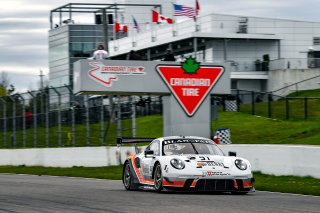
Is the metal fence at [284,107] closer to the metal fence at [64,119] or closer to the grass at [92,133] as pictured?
the grass at [92,133]

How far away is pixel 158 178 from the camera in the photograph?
15.4 m

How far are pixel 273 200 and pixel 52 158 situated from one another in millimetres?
19683

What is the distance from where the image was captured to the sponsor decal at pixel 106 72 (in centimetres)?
2542

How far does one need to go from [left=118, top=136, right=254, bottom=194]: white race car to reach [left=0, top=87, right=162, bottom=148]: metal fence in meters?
13.0

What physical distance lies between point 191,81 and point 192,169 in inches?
494

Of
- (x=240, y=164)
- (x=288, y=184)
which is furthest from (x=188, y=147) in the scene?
(x=288, y=184)

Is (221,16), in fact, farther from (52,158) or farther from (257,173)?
(257,173)

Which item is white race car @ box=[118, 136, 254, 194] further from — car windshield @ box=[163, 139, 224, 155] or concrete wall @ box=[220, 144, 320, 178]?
concrete wall @ box=[220, 144, 320, 178]

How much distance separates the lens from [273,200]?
13094mm

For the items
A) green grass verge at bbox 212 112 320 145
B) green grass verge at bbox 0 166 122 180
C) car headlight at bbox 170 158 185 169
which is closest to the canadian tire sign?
green grass verge at bbox 0 166 122 180

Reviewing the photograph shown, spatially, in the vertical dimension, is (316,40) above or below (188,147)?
above

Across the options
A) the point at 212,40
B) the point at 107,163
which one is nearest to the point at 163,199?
the point at 107,163

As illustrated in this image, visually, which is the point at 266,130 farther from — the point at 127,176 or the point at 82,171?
the point at 127,176

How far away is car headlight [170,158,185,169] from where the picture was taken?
1489cm
